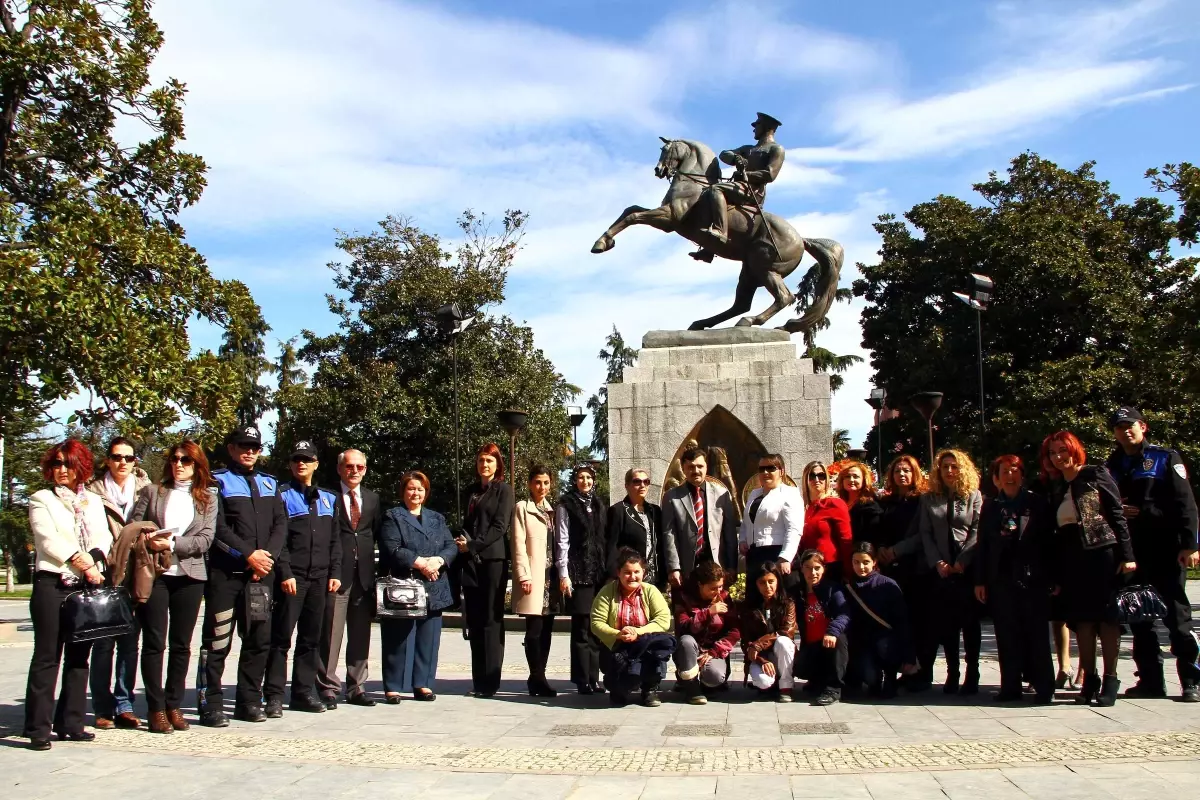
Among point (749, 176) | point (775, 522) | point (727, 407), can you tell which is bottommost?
point (775, 522)

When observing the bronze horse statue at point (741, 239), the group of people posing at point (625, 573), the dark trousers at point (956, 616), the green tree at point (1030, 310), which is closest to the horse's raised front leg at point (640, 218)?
the bronze horse statue at point (741, 239)

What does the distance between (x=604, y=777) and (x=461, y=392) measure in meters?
20.7

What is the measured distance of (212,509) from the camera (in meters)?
6.16

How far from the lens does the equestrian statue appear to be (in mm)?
12555

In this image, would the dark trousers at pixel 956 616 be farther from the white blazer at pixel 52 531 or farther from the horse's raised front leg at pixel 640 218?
the horse's raised front leg at pixel 640 218

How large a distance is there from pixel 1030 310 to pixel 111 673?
2452 centimetres

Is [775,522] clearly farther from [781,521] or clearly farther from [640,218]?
[640,218]

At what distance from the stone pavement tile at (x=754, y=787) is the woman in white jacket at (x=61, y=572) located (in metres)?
3.37

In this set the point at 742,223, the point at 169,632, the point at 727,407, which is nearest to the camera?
the point at 169,632

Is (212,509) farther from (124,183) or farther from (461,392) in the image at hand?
(461,392)

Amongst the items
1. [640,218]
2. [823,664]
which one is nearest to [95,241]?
[640,218]

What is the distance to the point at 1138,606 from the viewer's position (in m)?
6.23

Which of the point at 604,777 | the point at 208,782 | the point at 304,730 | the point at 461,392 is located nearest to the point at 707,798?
the point at 604,777

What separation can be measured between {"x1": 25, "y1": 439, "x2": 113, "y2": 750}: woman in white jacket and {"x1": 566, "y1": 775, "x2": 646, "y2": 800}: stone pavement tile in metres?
2.77
